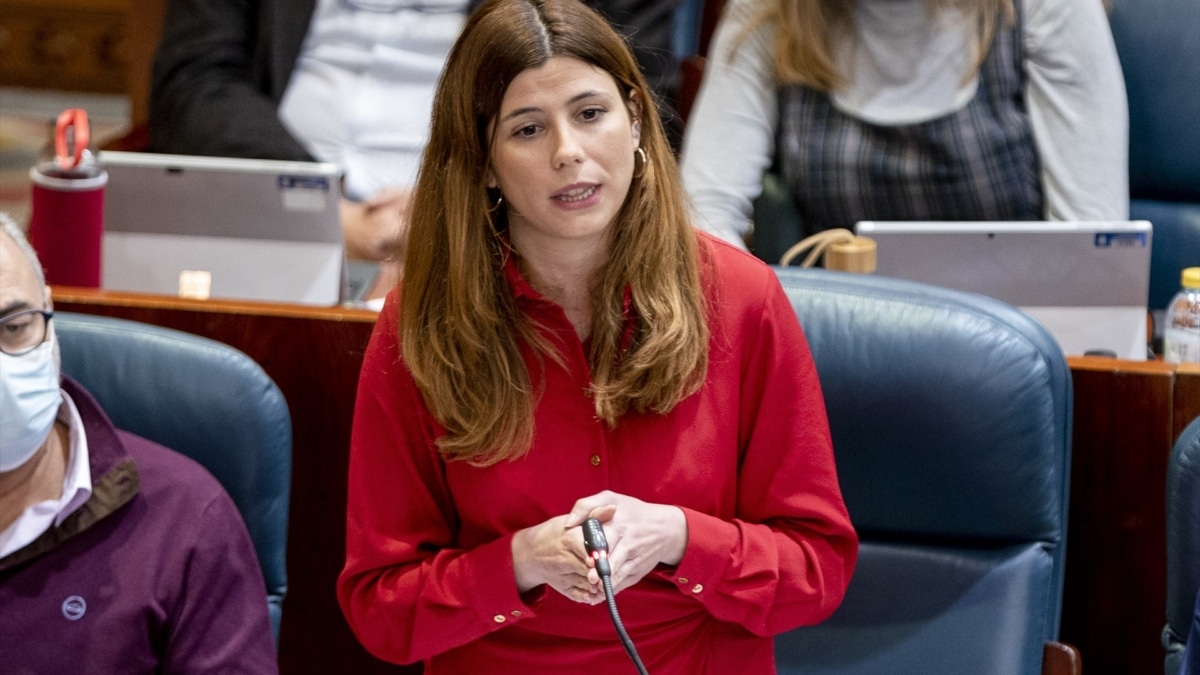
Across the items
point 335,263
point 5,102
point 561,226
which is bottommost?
point 5,102

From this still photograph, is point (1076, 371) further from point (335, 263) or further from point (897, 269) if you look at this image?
point (335, 263)

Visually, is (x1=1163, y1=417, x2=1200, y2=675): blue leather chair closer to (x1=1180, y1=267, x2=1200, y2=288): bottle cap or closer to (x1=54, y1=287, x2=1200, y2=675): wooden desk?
(x1=54, y1=287, x2=1200, y2=675): wooden desk

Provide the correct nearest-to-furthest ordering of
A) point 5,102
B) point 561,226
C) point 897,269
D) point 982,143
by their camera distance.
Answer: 1. point 561,226
2. point 897,269
3. point 982,143
4. point 5,102

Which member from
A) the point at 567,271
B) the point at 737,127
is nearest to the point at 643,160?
the point at 567,271

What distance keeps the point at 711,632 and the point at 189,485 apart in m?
0.50

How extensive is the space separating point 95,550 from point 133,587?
2.0 inches

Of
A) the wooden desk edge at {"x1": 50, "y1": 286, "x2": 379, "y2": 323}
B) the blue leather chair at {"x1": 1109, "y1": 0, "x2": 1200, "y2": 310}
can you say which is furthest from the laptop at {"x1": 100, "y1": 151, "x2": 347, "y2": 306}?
the blue leather chair at {"x1": 1109, "y1": 0, "x2": 1200, "y2": 310}

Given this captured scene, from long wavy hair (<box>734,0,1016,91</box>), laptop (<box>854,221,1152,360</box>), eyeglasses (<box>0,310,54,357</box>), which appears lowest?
eyeglasses (<box>0,310,54,357</box>)

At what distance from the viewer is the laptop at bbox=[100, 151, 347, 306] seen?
5.83ft

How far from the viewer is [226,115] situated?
99.8 inches

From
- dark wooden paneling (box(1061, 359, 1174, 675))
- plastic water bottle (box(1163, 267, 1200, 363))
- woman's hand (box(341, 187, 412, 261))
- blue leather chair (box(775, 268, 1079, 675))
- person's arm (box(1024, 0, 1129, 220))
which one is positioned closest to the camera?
blue leather chair (box(775, 268, 1079, 675))

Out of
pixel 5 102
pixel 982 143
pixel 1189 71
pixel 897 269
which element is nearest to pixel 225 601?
pixel 897 269

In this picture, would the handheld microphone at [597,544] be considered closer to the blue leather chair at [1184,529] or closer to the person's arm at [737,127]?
the blue leather chair at [1184,529]

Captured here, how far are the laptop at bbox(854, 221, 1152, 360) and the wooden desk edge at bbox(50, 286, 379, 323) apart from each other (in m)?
0.59
